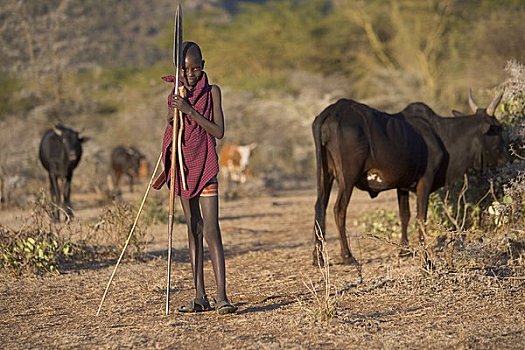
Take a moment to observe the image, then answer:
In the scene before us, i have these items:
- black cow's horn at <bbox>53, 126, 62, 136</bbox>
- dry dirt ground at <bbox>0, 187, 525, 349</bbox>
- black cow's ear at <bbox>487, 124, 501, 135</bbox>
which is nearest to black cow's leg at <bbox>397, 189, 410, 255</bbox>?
dry dirt ground at <bbox>0, 187, 525, 349</bbox>

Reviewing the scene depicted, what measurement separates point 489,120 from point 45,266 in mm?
5191

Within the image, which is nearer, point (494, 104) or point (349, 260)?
point (349, 260)

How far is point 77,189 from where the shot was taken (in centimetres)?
2173

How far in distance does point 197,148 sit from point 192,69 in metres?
0.59

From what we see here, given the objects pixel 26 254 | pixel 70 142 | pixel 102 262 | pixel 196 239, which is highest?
pixel 70 142

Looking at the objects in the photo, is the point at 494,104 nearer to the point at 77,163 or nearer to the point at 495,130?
the point at 495,130

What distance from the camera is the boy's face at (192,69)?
662 centimetres

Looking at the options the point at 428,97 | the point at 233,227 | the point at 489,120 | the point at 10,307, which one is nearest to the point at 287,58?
the point at 428,97

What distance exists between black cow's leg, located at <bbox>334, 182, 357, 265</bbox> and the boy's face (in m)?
3.13

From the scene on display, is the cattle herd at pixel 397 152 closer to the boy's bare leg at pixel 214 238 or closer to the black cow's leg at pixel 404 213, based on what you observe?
the black cow's leg at pixel 404 213

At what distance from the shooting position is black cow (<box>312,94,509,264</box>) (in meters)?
9.41

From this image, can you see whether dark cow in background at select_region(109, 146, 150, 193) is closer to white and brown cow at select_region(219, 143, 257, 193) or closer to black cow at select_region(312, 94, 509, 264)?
white and brown cow at select_region(219, 143, 257, 193)

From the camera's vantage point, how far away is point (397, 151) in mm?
9672

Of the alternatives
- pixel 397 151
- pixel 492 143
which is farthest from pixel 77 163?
pixel 492 143
